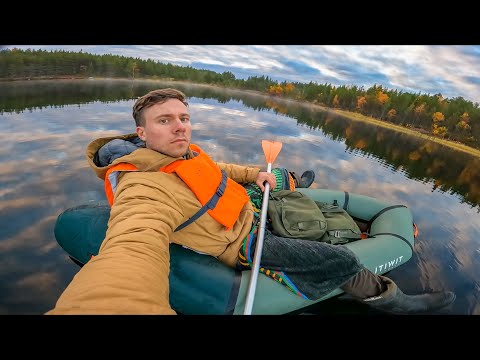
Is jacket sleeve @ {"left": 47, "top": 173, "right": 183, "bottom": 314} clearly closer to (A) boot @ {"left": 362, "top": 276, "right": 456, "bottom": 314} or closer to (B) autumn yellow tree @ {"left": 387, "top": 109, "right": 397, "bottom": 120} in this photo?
(A) boot @ {"left": 362, "top": 276, "right": 456, "bottom": 314}

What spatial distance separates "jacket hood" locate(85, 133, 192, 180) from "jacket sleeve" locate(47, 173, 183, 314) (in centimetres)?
13

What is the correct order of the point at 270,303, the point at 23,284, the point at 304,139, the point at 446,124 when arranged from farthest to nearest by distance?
the point at 446,124 < the point at 304,139 < the point at 23,284 < the point at 270,303

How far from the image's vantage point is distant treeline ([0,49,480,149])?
32.2 m

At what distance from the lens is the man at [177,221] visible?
1284 mm

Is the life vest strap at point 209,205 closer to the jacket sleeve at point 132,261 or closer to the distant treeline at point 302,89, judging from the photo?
the jacket sleeve at point 132,261

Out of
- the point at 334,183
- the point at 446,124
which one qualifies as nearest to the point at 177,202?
the point at 334,183

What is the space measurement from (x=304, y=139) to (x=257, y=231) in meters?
11.8

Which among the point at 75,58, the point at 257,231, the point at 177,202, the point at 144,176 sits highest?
the point at 144,176

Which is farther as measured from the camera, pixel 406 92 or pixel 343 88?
pixel 343 88

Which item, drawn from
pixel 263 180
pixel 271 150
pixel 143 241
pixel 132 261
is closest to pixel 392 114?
pixel 271 150

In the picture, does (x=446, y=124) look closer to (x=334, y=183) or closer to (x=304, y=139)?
(x=304, y=139)

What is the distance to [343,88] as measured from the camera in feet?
171

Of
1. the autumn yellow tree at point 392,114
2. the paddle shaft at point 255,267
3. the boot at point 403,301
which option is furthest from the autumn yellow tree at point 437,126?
the paddle shaft at point 255,267

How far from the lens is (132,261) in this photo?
43.8 inches
